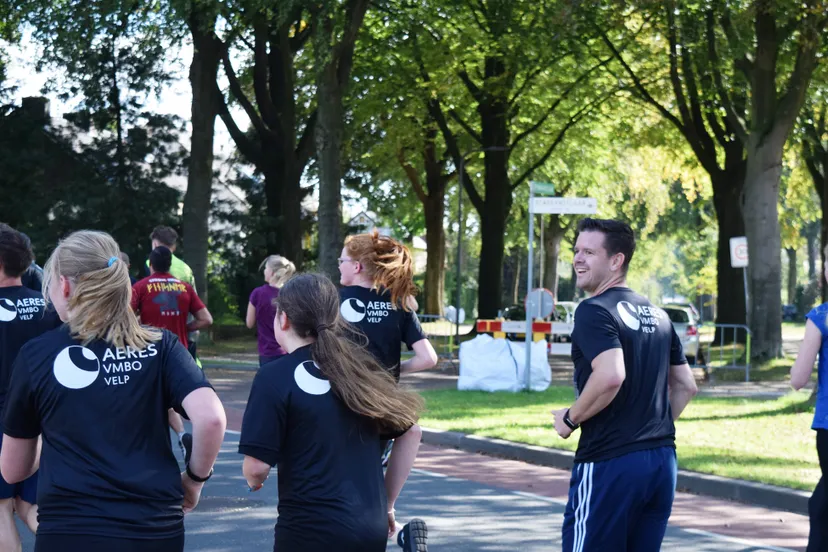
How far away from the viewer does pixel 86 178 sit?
3216 cm

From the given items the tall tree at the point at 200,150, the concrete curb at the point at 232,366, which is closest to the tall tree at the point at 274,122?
the tall tree at the point at 200,150

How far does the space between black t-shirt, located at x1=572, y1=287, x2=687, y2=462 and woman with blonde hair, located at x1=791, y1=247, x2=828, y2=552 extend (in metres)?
1.45

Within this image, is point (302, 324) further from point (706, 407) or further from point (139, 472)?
point (706, 407)

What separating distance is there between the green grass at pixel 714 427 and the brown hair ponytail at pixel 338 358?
677cm

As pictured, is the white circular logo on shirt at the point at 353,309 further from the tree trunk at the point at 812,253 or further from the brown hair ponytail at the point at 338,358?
the tree trunk at the point at 812,253

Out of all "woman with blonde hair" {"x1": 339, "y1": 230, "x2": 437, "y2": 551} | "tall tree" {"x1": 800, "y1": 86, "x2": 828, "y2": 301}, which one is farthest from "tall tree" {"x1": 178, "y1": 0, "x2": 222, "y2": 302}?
"woman with blonde hair" {"x1": 339, "y1": 230, "x2": 437, "y2": 551}

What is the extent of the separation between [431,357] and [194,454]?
2.97m

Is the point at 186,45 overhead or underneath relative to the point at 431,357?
overhead

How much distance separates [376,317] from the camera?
6477mm

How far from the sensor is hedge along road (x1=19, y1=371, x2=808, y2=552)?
7844 millimetres

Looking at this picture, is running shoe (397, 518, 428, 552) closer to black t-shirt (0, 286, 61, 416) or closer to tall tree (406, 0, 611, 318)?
black t-shirt (0, 286, 61, 416)

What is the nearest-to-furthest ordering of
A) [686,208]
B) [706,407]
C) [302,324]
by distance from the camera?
[302,324], [706,407], [686,208]

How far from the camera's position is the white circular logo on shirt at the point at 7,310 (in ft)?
18.5

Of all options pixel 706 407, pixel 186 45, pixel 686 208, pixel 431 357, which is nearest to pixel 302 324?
pixel 431 357
